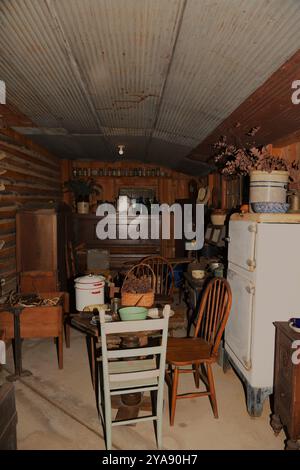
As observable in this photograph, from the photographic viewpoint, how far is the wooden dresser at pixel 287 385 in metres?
2.48

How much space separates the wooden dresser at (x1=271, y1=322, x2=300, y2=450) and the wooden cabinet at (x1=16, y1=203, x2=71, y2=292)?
3.42 meters

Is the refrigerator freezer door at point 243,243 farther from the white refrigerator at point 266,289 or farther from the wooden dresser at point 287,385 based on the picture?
the wooden dresser at point 287,385

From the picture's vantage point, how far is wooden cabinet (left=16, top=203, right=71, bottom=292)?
5.04m

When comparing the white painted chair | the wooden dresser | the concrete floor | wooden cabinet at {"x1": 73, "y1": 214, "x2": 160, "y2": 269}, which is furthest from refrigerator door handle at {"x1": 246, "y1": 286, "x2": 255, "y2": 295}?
wooden cabinet at {"x1": 73, "y1": 214, "x2": 160, "y2": 269}

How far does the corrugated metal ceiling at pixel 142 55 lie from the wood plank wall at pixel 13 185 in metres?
0.77

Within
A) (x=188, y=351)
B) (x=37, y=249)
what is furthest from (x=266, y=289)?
(x=37, y=249)

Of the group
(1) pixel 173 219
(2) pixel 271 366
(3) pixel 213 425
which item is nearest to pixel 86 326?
(3) pixel 213 425

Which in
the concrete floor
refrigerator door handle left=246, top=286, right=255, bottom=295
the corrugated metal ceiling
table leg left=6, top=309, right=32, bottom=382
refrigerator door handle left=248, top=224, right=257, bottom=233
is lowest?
the concrete floor

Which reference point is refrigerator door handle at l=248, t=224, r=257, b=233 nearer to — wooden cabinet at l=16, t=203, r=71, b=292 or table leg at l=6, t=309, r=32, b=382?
table leg at l=6, t=309, r=32, b=382

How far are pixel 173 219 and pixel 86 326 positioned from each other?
5.14 metres

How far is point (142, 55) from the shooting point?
2695 mm

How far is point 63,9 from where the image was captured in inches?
83.8

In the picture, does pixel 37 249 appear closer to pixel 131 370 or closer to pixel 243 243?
pixel 131 370
